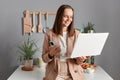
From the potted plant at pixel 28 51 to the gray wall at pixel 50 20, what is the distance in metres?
0.05

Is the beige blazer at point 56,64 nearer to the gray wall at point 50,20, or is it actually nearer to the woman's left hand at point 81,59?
the woman's left hand at point 81,59

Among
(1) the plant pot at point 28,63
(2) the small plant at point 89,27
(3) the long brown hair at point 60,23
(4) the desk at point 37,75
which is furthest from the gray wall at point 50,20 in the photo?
(3) the long brown hair at point 60,23

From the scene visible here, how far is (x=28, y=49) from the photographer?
1.93 m

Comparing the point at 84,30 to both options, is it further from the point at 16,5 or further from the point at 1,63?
the point at 1,63

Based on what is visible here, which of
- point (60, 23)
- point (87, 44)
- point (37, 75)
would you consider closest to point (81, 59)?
A: point (87, 44)

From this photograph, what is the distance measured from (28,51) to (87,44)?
0.78m

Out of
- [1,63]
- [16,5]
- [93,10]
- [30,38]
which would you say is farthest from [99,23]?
[1,63]

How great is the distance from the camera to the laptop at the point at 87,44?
1.26 m

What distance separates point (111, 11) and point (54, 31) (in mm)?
808

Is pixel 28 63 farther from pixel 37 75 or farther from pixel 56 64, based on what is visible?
pixel 56 64

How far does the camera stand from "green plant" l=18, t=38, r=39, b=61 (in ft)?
6.36

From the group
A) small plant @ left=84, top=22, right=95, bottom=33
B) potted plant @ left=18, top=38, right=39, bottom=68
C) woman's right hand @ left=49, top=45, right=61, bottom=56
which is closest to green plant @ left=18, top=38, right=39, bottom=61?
potted plant @ left=18, top=38, right=39, bottom=68

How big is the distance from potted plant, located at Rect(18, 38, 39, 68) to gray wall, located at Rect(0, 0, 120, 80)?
48mm

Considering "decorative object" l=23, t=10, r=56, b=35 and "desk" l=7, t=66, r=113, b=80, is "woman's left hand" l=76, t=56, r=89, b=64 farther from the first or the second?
"decorative object" l=23, t=10, r=56, b=35
